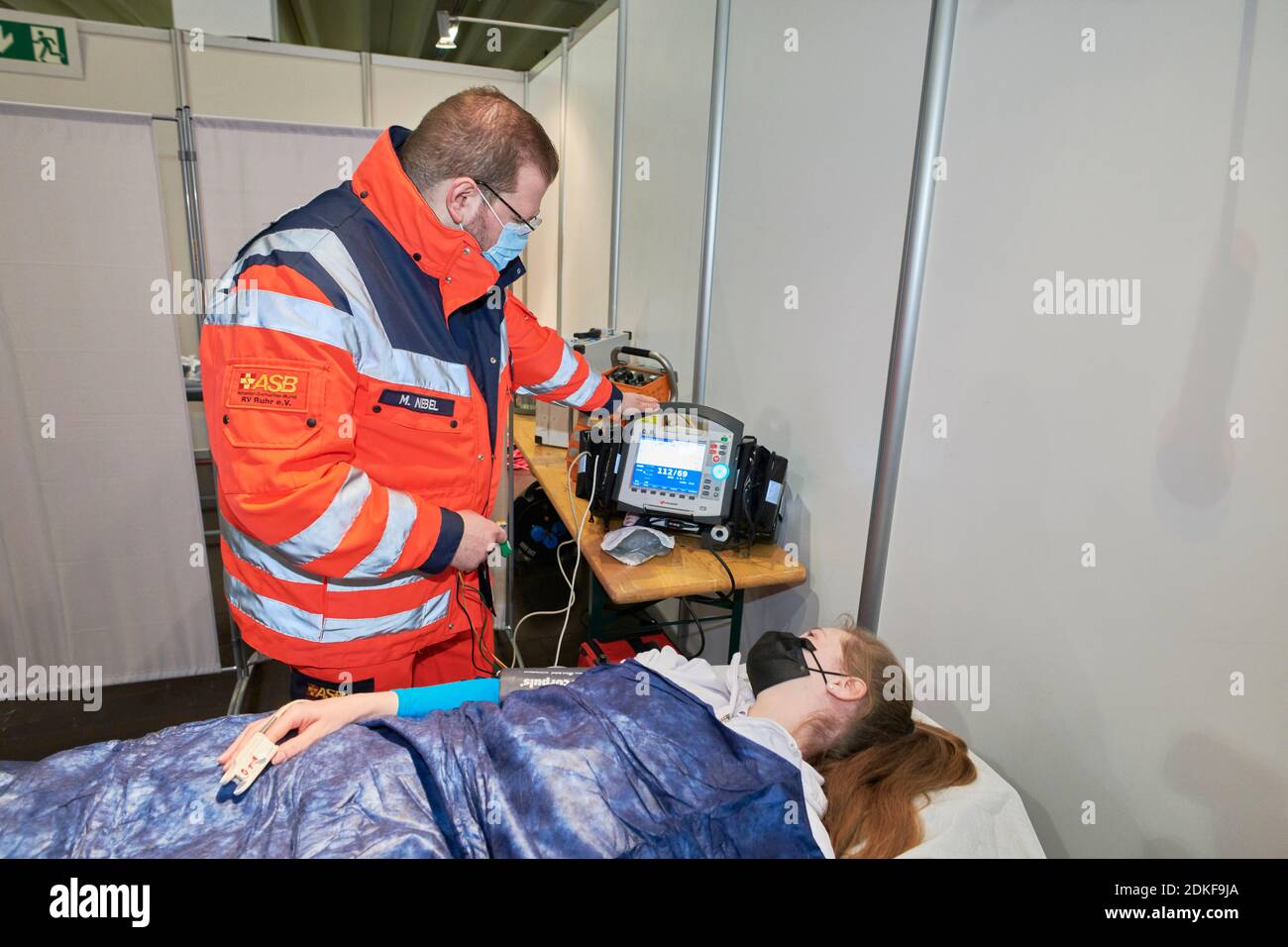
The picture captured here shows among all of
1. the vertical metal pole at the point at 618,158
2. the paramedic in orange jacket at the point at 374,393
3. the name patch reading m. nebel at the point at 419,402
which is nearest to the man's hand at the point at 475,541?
the paramedic in orange jacket at the point at 374,393

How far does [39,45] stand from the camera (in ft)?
13.5

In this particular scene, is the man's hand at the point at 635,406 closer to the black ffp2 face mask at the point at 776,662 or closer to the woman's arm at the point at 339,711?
the black ffp2 face mask at the point at 776,662

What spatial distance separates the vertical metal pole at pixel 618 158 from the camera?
3.55m

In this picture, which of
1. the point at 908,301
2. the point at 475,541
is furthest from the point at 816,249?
the point at 475,541

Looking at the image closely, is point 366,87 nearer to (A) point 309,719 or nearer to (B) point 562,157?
(B) point 562,157

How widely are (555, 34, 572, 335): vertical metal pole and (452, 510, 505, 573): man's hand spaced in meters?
3.61

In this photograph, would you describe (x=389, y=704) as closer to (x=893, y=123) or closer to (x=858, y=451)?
(x=858, y=451)

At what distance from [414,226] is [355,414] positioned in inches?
16.4

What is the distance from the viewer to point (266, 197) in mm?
2668

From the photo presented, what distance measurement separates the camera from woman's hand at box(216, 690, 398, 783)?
1.16 meters

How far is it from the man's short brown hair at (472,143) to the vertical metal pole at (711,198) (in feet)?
4.39

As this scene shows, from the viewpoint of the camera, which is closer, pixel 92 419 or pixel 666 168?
pixel 92 419
